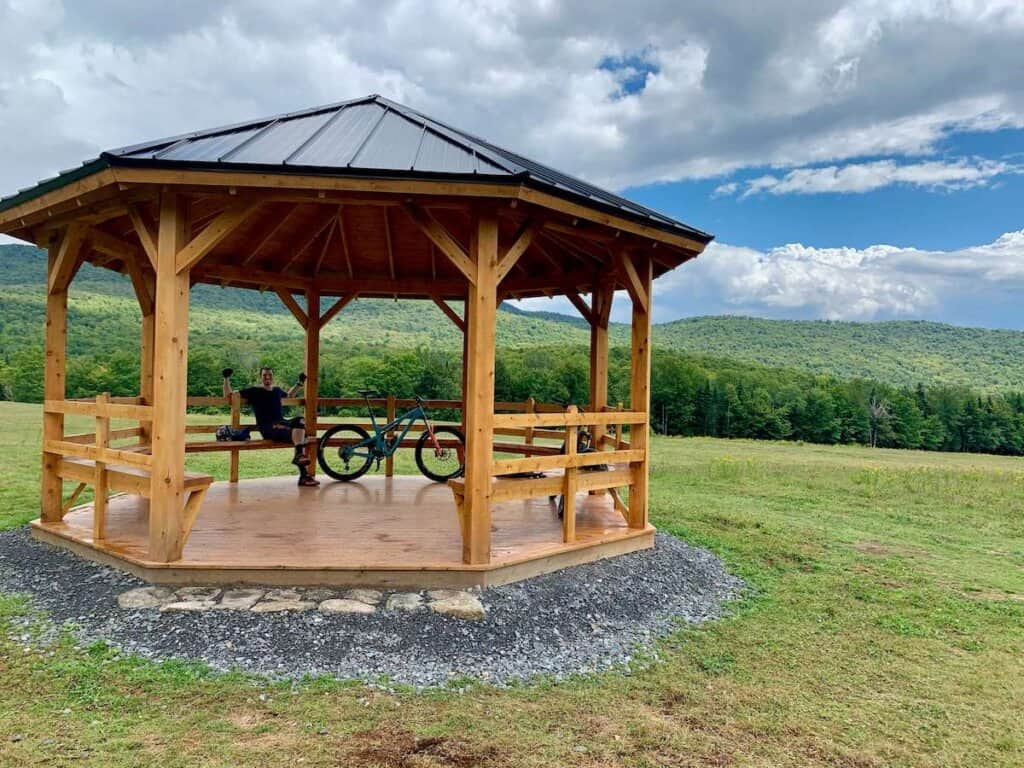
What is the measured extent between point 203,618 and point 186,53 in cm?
1210

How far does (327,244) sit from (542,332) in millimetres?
63451

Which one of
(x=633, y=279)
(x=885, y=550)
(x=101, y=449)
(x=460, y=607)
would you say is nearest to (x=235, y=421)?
(x=101, y=449)

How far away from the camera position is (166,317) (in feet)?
15.7

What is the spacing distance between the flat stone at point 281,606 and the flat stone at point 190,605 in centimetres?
31

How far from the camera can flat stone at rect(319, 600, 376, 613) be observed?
4.48m

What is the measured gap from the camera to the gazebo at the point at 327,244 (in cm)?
479

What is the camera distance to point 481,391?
16.2 feet

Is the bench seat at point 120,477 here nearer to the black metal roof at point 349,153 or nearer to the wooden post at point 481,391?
the wooden post at point 481,391

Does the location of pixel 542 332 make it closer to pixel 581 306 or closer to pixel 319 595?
pixel 581 306

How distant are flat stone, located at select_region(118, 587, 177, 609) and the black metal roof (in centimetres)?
309

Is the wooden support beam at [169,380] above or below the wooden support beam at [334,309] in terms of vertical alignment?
below

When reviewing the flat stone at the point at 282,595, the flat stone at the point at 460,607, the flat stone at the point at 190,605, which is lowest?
the flat stone at the point at 460,607

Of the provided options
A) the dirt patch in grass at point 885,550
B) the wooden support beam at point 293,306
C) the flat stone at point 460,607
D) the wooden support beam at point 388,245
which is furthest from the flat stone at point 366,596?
the dirt patch in grass at point 885,550

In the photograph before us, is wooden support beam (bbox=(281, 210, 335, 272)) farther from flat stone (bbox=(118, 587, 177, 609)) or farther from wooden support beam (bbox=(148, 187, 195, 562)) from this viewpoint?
flat stone (bbox=(118, 587, 177, 609))
